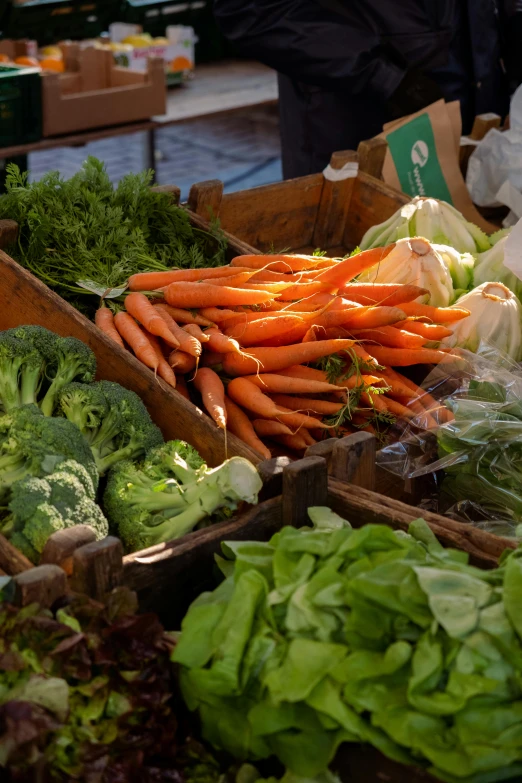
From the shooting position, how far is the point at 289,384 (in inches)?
81.8

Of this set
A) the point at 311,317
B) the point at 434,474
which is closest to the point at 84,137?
the point at 311,317

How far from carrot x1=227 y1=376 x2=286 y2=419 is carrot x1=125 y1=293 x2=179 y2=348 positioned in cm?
18

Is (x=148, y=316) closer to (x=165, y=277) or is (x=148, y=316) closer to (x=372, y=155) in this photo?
(x=165, y=277)

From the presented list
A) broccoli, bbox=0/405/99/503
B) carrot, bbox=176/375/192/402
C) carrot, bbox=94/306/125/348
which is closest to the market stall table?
carrot, bbox=94/306/125/348

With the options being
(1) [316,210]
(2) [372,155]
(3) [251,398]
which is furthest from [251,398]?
(2) [372,155]

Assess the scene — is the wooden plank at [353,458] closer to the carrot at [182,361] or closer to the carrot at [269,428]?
the carrot at [269,428]

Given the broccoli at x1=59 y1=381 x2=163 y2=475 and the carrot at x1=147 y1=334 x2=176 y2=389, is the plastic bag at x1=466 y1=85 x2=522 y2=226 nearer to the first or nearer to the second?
the carrot at x1=147 y1=334 x2=176 y2=389

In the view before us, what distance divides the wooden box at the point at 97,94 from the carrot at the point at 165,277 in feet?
9.78

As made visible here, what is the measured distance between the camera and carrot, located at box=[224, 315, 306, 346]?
2135 millimetres

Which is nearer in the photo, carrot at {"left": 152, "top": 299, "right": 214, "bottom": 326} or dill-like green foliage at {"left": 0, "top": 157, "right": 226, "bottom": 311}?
carrot at {"left": 152, "top": 299, "right": 214, "bottom": 326}

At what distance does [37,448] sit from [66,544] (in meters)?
0.29

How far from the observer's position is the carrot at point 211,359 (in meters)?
2.15

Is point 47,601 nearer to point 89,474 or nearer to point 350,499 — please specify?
point 89,474

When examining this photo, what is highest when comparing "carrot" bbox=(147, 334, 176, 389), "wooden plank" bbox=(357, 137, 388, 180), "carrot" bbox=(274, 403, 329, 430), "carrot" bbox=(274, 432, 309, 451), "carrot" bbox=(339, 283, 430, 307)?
"wooden plank" bbox=(357, 137, 388, 180)
